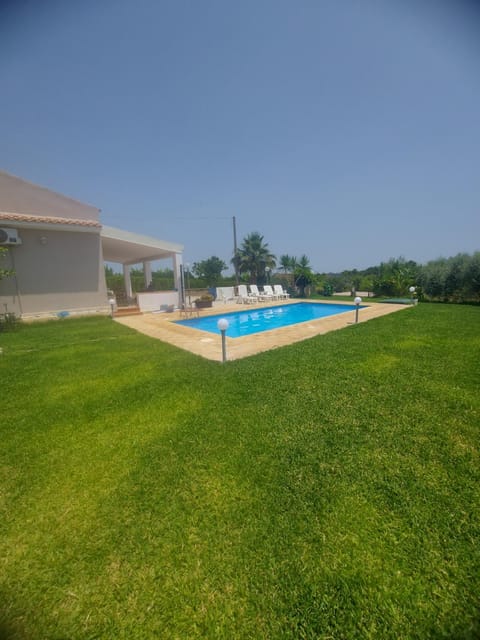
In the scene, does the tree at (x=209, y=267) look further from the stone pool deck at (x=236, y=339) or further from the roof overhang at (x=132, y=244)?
the stone pool deck at (x=236, y=339)

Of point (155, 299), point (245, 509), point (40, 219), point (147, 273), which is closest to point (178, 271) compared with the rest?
point (155, 299)

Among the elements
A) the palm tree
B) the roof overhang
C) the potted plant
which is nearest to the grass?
the roof overhang

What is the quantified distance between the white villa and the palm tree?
46.4 ft

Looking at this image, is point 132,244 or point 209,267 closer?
point 132,244

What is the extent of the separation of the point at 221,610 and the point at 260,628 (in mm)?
237

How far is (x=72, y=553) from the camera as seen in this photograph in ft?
5.96

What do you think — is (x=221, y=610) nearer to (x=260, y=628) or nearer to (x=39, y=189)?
(x=260, y=628)

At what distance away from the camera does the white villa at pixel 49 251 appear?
10680 millimetres

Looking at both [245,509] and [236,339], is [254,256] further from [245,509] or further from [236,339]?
[245,509]

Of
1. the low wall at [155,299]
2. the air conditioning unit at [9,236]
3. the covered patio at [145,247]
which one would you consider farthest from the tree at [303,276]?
the air conditioning unit at [9,236]

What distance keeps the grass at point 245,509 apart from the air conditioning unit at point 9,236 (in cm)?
936

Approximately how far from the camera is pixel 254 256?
26469 mm

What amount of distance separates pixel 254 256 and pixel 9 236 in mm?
19880

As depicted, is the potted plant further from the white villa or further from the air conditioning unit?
the air conditioning unit
